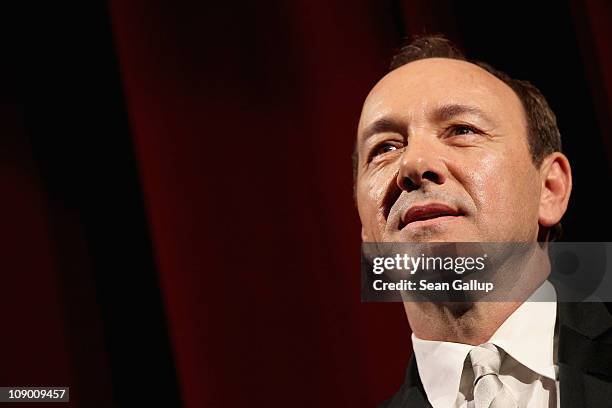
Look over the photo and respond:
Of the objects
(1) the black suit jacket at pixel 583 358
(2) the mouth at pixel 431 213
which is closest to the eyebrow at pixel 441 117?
(2) the mouth at pixel 431 213

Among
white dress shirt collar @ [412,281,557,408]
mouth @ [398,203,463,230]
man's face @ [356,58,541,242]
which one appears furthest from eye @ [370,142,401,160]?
white dress shirt collar @ [412,281,557,408]

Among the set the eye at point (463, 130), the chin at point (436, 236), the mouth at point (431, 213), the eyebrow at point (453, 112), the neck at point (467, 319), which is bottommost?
the neck at point (467, 319)

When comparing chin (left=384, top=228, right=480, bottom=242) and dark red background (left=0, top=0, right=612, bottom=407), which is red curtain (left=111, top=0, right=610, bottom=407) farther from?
chin (left=384, top=228, right=480, bottom=242)

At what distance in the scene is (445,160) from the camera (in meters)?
0.82

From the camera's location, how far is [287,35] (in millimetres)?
1091

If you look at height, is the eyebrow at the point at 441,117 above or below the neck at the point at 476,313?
above

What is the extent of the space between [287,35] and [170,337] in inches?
16.9

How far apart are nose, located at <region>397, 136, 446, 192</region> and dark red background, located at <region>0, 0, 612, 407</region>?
23cm

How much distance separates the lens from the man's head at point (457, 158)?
80cm

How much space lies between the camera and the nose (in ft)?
2.64

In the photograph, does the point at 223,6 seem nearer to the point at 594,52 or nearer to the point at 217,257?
the point at 217,257

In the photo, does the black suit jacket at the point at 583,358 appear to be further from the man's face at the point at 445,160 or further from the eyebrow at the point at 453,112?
the eyebrow at the point at 453,112

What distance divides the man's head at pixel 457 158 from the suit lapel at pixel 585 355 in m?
0.10

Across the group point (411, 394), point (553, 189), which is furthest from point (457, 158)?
point (411, 394)
